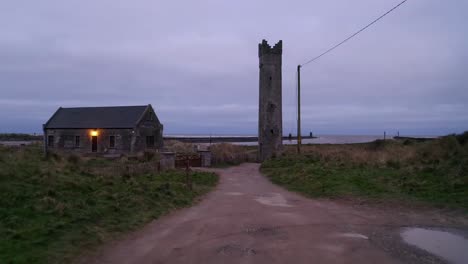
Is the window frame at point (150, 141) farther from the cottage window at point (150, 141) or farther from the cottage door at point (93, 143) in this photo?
the cottage door at point (93, 143)

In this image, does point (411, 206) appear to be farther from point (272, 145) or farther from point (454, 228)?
point (272, 145)

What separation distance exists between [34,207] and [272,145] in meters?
24.3

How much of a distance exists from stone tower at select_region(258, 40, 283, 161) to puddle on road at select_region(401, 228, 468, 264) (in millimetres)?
22663

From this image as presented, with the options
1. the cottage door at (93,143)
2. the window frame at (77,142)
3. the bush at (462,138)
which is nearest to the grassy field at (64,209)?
the bush at (462,138)

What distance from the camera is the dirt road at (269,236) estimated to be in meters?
6.82

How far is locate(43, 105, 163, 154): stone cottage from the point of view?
3984cm

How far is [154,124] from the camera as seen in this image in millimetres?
42438

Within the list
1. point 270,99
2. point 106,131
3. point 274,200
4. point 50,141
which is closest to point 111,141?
point 106,131

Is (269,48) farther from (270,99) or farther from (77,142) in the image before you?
(77,142)

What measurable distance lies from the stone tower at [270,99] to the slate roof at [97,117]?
48.2 ft

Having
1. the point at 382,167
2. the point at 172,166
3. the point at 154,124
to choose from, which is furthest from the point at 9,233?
the point at 154,124

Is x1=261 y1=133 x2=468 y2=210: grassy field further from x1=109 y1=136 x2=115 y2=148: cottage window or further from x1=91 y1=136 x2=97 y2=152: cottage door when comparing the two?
x1=91 y1=136 x2=97 y2=152: cottage door

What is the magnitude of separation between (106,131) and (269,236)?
35549mm

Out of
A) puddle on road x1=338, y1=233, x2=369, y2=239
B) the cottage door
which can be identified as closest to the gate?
the cottage door
